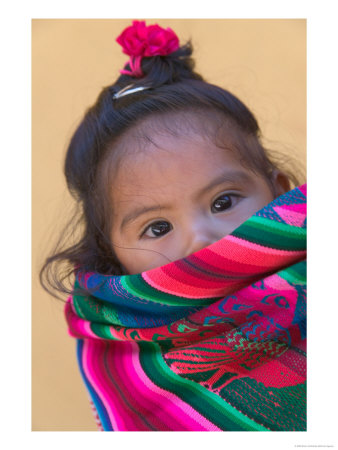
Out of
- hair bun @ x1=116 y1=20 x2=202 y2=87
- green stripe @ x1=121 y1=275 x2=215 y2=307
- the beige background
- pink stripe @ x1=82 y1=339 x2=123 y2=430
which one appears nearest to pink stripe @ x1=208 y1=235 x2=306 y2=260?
green stripe @ x1=121 y1=275 x2=215 y2=307

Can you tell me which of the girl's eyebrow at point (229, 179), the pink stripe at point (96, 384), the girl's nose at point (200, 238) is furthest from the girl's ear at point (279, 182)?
the pink stripe at point (96, 384)

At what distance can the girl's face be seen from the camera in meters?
1.03

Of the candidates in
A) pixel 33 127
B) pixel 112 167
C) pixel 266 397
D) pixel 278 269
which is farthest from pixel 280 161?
pixel 33 127

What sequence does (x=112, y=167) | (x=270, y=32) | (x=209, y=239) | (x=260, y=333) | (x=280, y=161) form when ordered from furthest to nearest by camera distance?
(x=270, y=32) → (x=280, y=161) → (x=112, y=167) → (x=209, y=239) → (x=260, y=333)

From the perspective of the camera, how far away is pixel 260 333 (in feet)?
2.75

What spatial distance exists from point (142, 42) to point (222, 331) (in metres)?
0.84

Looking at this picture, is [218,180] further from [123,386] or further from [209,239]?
[123,386]

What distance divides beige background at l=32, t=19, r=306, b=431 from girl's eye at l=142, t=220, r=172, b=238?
0.70 meters

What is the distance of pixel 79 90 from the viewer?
71.8 inches

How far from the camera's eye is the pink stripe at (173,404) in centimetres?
90

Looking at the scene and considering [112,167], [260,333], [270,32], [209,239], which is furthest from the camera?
[270,32]

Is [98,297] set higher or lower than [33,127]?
lower

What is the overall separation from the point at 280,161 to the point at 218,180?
0.48 meters

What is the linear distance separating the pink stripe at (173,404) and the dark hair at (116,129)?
29cm
